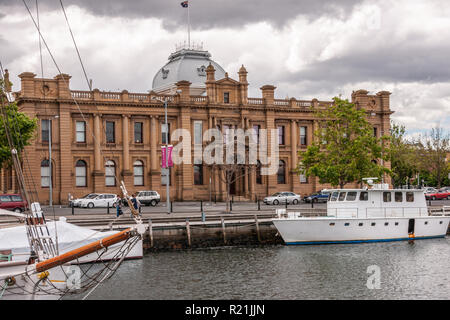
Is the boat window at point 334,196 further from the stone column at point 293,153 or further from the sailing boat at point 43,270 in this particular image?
the stone column at point 293,153

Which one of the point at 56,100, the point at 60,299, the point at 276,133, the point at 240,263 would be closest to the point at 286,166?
the point at 276,133

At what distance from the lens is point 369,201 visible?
135 ft

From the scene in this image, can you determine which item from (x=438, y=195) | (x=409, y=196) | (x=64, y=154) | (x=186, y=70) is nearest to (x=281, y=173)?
(x=438, y=195)

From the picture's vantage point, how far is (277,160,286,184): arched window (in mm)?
76875

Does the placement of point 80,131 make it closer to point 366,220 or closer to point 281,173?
point 281,173

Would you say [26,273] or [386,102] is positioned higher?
[386,102]

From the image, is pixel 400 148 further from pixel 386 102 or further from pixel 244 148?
pixel 244 148

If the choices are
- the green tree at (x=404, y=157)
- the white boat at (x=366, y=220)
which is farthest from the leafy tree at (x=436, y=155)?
the white boat at (x=366, y=220)

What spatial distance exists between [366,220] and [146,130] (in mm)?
35684

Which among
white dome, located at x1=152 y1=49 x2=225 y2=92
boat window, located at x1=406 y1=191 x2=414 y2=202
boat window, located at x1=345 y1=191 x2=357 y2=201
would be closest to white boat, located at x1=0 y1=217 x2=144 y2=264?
boat window, located at x1=345 y1=191 x2=357 y2=201

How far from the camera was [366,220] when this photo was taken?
133 feet

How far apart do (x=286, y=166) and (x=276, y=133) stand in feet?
14.6

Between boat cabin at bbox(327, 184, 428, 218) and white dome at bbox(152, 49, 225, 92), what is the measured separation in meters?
43.4

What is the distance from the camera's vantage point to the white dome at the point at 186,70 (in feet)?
271
